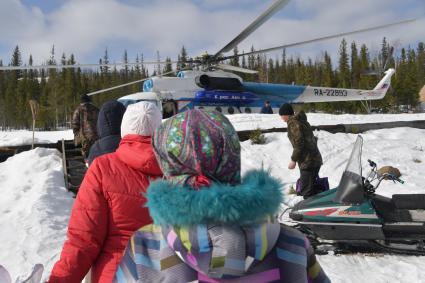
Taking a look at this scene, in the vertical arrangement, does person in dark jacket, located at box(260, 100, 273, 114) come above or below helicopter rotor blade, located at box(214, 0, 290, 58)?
below

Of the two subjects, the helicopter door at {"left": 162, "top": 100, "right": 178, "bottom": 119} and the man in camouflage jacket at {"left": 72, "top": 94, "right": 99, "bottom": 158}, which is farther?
the helicopter door at {"left": 162, "top": 100, "right": 178, "bottom": 119}

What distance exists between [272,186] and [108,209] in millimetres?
815

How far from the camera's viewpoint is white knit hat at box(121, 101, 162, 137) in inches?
79.0

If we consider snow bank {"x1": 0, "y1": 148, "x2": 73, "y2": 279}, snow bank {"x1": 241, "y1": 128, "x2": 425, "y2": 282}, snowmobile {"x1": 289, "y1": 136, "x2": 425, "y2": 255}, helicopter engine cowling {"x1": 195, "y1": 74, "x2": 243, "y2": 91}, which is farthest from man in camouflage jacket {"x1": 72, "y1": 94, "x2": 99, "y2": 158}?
helicopter engine cowling {"x1": 195, "y1": 74, "x2": 243, "y2": 91}

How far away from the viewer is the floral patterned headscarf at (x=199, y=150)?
1061mm

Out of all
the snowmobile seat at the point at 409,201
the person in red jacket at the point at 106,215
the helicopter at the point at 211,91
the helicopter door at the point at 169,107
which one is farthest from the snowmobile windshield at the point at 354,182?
the helicopter door at the point at 169,107

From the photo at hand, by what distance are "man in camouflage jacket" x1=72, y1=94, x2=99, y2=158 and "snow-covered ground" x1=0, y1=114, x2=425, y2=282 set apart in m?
0.98

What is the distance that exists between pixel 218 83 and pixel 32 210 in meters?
9.08

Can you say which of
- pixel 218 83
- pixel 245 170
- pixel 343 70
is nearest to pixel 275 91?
pixel 218 83

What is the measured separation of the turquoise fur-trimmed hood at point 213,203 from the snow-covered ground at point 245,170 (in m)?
0.41

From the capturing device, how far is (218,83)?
13531mm

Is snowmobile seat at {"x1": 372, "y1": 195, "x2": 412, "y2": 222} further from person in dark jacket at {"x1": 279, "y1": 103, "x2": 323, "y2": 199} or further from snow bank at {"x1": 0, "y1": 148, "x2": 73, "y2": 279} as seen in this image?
snow bank at {"x1": 0, "y1": 148, "x2": 73, "y2": 279}

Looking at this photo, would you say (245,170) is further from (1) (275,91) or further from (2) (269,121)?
(1) (275,91)

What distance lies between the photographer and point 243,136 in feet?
33.4
